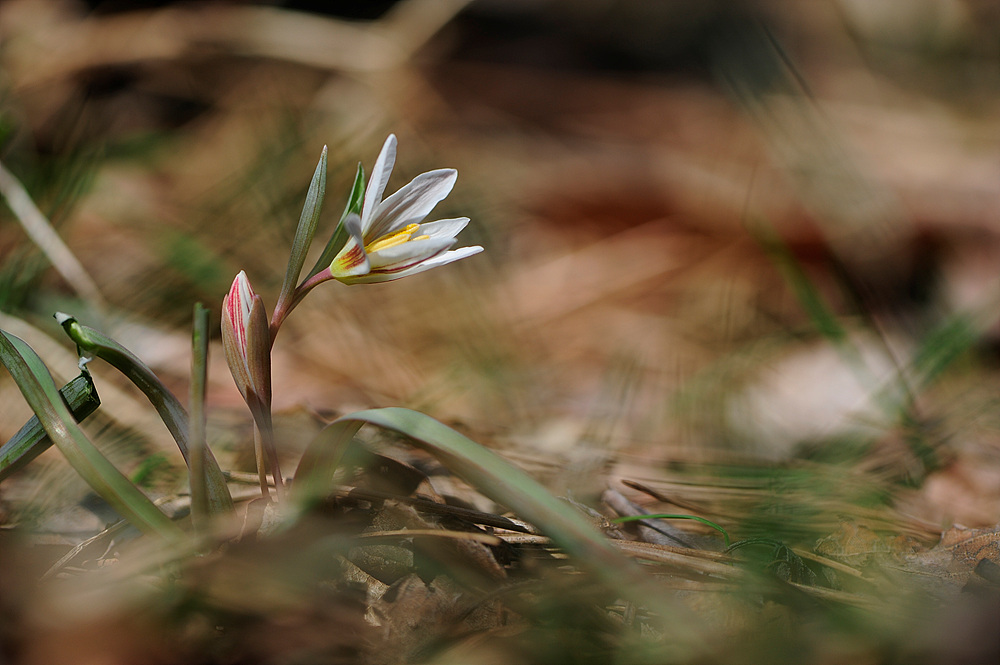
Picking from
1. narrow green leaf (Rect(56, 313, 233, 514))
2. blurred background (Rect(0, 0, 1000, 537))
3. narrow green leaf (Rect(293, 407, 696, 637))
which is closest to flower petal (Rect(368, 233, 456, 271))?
narrow green leaf (Rect(293, 407, 696, 637))

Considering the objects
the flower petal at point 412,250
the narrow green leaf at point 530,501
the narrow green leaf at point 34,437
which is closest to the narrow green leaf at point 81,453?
the narrow green leaf at point 34,437

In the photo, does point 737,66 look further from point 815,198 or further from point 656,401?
point 656,401

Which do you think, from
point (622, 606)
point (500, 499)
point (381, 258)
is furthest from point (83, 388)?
point (622, 606)

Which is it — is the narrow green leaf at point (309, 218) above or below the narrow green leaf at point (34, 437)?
above

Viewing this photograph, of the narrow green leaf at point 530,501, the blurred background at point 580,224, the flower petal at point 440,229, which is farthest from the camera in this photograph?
the blurred background at point 580,224

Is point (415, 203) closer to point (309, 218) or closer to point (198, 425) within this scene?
point (309, 218)

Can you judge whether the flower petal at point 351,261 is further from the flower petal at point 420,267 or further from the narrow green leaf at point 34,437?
the narrow green leaf at point 34,437

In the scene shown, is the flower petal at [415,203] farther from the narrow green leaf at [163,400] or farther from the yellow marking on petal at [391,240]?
the narrow green leaf at [163,400]

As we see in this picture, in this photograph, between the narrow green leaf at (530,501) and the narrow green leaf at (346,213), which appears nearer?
the narrow green leaf at (530,501)

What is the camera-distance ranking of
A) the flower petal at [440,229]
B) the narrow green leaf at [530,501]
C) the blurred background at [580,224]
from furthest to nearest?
the blurred background at [580,224], the flower petal at [440,229], the narrow green leaf at [530,501]
